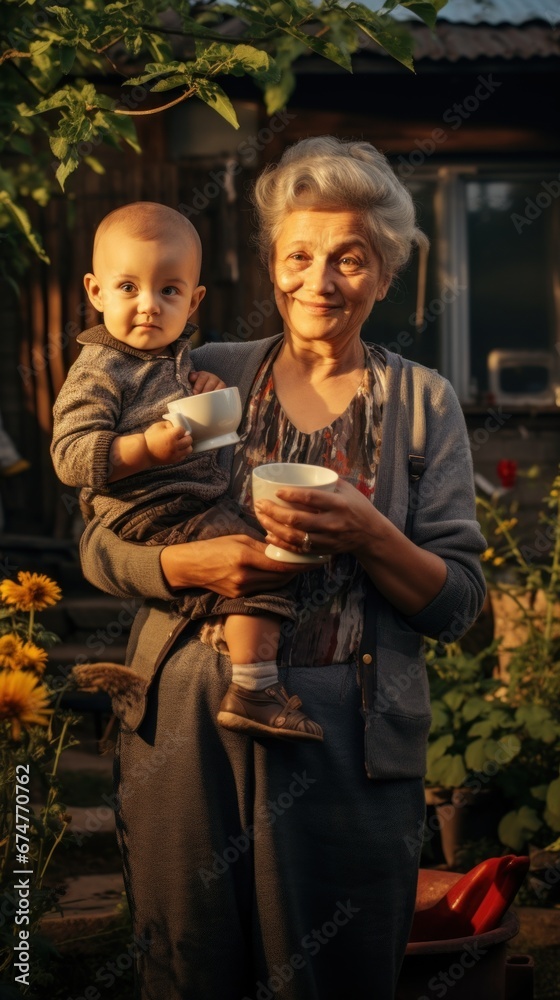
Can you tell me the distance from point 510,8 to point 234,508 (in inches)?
260

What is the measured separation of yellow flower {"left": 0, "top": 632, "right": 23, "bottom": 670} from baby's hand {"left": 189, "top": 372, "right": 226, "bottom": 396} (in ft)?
2.16

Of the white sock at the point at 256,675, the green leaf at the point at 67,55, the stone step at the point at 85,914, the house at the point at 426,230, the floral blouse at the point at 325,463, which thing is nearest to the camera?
the white sock at the point at 256,675

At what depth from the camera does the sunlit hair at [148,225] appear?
2.49m

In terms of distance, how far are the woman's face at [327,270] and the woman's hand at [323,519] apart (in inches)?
16.1

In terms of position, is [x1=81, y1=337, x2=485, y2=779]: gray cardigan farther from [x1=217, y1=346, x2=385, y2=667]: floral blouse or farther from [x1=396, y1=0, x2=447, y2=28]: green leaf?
[x1=396, y1=0, x2=447, y2=28]: green leaf

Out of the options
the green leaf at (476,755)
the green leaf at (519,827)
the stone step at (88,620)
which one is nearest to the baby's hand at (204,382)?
the green leaf at (476,755)

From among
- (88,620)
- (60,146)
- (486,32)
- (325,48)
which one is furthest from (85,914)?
(486,32)

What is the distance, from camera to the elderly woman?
96.0 inches

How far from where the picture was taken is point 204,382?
2.60 m

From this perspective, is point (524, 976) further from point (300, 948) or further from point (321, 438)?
point (321, 438)

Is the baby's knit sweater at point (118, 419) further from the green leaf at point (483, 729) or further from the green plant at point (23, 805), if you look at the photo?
the green leaf at point (483, 729)

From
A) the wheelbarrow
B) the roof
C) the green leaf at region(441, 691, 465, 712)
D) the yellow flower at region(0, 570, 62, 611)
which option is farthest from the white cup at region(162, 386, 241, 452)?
the roof

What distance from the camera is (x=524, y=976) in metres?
3.37

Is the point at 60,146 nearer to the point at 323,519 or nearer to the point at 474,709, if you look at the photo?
the point at 323,519
